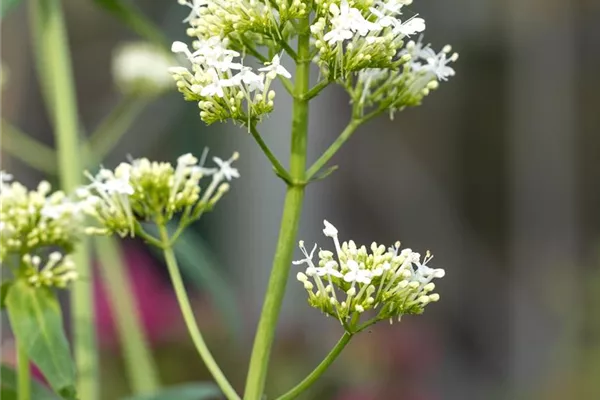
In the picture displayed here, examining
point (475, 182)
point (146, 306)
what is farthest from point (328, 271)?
point (475, 182)

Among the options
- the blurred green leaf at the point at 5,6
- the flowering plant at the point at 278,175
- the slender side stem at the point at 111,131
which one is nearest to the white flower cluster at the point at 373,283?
the flowering plant at the point at 278,175

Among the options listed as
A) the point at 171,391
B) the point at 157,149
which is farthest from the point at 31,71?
the point at 171,391

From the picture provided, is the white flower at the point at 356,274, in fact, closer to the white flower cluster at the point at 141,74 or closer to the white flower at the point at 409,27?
the white flower at the point at 409,27

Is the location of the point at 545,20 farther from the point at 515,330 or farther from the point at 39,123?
the point at 39,123

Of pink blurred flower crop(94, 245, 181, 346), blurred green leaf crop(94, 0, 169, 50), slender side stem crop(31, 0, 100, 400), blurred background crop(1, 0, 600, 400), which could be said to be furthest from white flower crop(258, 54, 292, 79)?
blurred background crop(1, 0, 600, 400)

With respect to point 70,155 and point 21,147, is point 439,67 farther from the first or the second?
point 21,147
